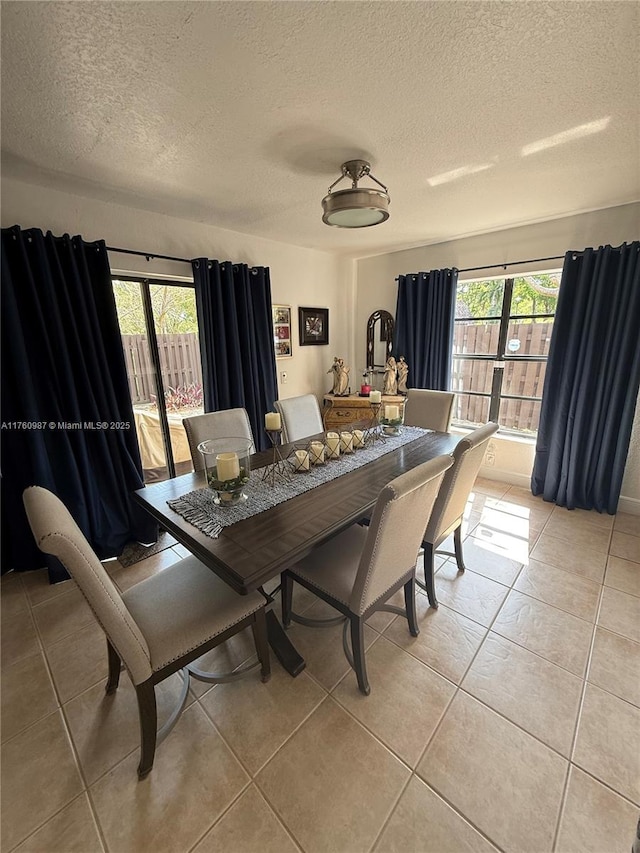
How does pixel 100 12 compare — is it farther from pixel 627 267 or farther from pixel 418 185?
pixel 627 267

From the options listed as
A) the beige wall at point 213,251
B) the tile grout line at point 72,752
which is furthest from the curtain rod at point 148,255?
the tile grout line at point 72,752

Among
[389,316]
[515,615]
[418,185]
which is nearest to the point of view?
[515,615]

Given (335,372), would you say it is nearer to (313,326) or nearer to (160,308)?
(313,326)

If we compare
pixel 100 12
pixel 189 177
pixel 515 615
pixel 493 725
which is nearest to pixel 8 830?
pixel 493 725

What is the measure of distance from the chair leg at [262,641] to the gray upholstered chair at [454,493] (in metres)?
0.92

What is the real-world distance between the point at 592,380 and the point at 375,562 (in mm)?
2574

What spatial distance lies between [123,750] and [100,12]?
2389mm

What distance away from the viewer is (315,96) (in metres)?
1.29

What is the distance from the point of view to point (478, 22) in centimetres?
100

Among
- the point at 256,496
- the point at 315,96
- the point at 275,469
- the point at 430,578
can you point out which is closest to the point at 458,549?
the point at 430,578

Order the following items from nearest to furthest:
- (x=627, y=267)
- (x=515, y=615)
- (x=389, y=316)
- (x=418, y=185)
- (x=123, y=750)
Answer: (x=123, y=750) → (x=515, y=615) → (x=418, y=185) → (x=627, y=267) → (x=389, y=316)

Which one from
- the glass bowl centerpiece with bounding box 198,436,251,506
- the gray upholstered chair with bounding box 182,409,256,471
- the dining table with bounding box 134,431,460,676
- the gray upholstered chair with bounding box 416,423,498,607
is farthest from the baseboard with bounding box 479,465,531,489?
the glass bowl centerpiece with bounding box 198,436,251,506

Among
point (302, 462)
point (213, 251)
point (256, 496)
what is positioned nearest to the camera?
point (256, 496)

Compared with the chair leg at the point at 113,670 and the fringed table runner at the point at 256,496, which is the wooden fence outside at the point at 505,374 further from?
the chair leg at the point at 113,670
